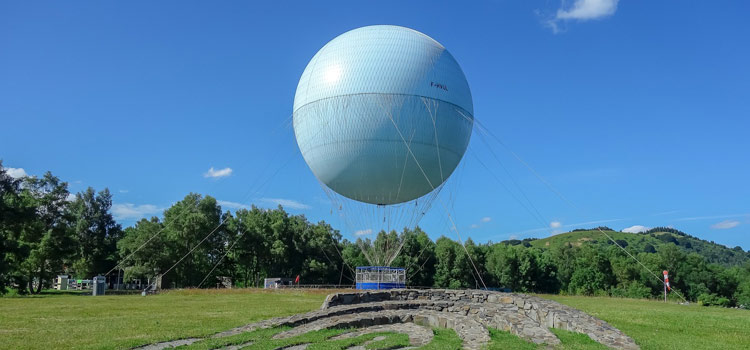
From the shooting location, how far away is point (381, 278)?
28.8 metres

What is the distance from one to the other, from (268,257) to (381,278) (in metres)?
34.8

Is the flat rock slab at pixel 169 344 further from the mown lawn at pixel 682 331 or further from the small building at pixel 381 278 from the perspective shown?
the small building at pixel 381 278

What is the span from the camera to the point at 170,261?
50344 millimetres

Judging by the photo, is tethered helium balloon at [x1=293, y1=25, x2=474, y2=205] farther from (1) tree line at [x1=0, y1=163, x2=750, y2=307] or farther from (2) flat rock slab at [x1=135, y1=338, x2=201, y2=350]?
(1) tree line at [x1=0, y1=163, x2=750, y2=307]

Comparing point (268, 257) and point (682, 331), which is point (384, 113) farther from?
point (268, 257)

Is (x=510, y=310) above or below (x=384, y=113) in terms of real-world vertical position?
below

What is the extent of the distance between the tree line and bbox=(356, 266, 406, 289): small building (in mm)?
15170

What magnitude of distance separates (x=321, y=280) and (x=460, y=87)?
138 ft

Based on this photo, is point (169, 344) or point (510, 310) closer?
point (169, 344)

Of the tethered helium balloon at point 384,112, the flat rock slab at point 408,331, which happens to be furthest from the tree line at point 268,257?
the flat rock slab at point 408,331

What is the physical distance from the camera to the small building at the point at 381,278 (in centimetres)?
2859

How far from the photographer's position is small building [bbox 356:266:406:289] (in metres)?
28.6

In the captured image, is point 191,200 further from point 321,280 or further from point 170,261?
point 321,280

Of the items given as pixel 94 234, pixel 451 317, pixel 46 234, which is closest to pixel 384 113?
pixel 451 317
